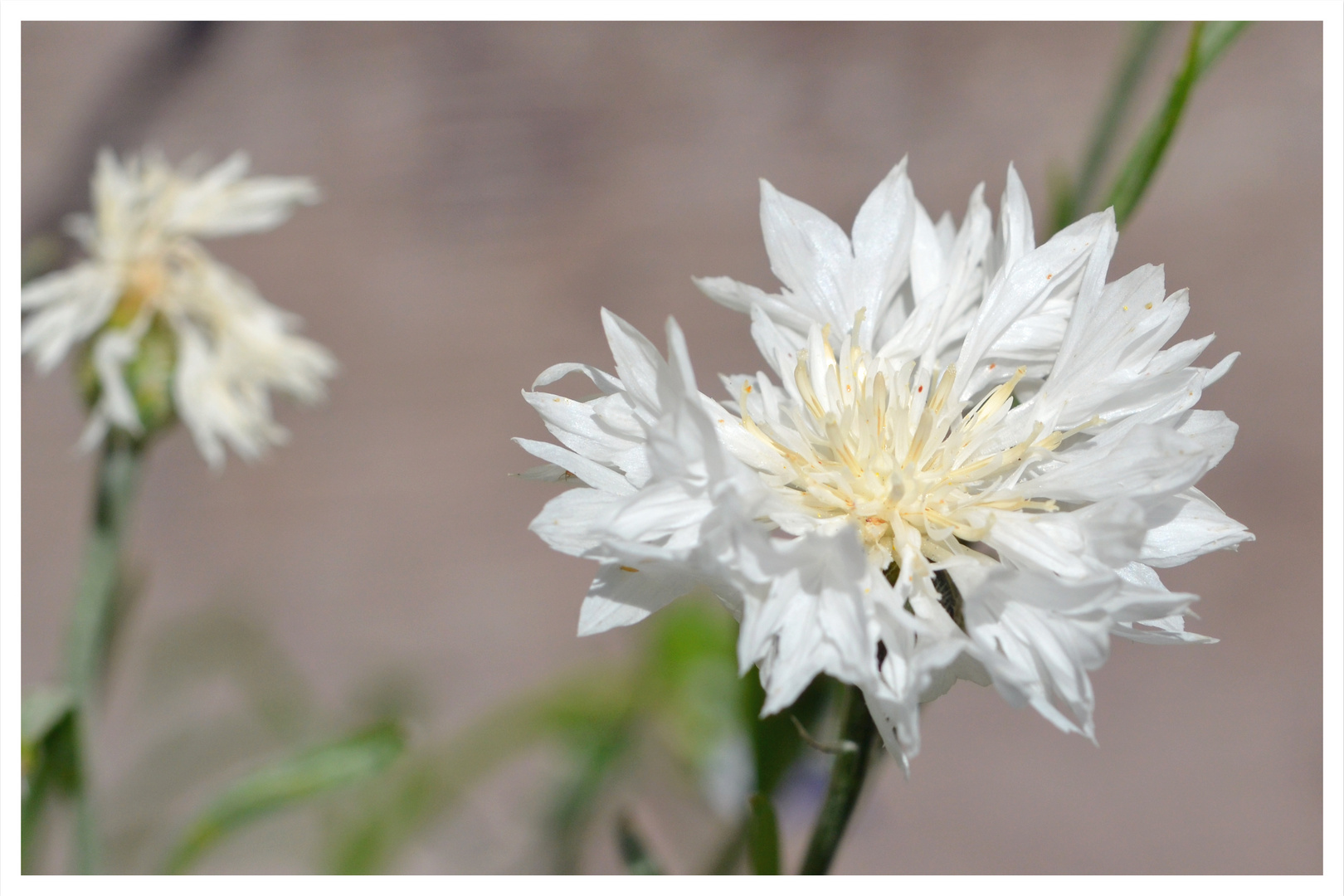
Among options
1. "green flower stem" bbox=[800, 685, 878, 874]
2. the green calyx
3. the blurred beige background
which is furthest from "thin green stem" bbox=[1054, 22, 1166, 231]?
the blurred beige background

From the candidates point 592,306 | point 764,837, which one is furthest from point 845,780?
point 592,306

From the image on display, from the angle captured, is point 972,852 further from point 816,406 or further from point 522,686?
point 816,406

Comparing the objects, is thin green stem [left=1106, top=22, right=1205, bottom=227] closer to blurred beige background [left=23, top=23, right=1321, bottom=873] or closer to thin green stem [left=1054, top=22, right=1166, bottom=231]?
thin green stem [left=1054, top=22, right=1166, bottom=231]

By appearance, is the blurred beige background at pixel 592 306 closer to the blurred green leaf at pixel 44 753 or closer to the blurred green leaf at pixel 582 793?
the blurred green leaf at pixel 582 793

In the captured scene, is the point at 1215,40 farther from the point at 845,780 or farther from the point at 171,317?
the point at 171,317

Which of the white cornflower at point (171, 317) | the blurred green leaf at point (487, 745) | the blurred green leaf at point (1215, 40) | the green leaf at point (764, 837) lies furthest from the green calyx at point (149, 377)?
the blurred green leaf at point (1215, 40)
